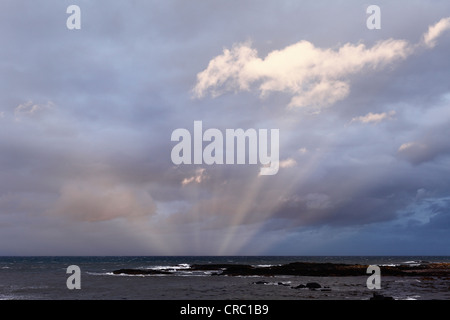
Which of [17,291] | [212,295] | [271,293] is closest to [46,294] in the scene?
[17,291]

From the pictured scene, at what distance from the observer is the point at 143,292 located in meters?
50.9

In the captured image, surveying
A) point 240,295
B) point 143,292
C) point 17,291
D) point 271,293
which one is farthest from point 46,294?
point 271,293
